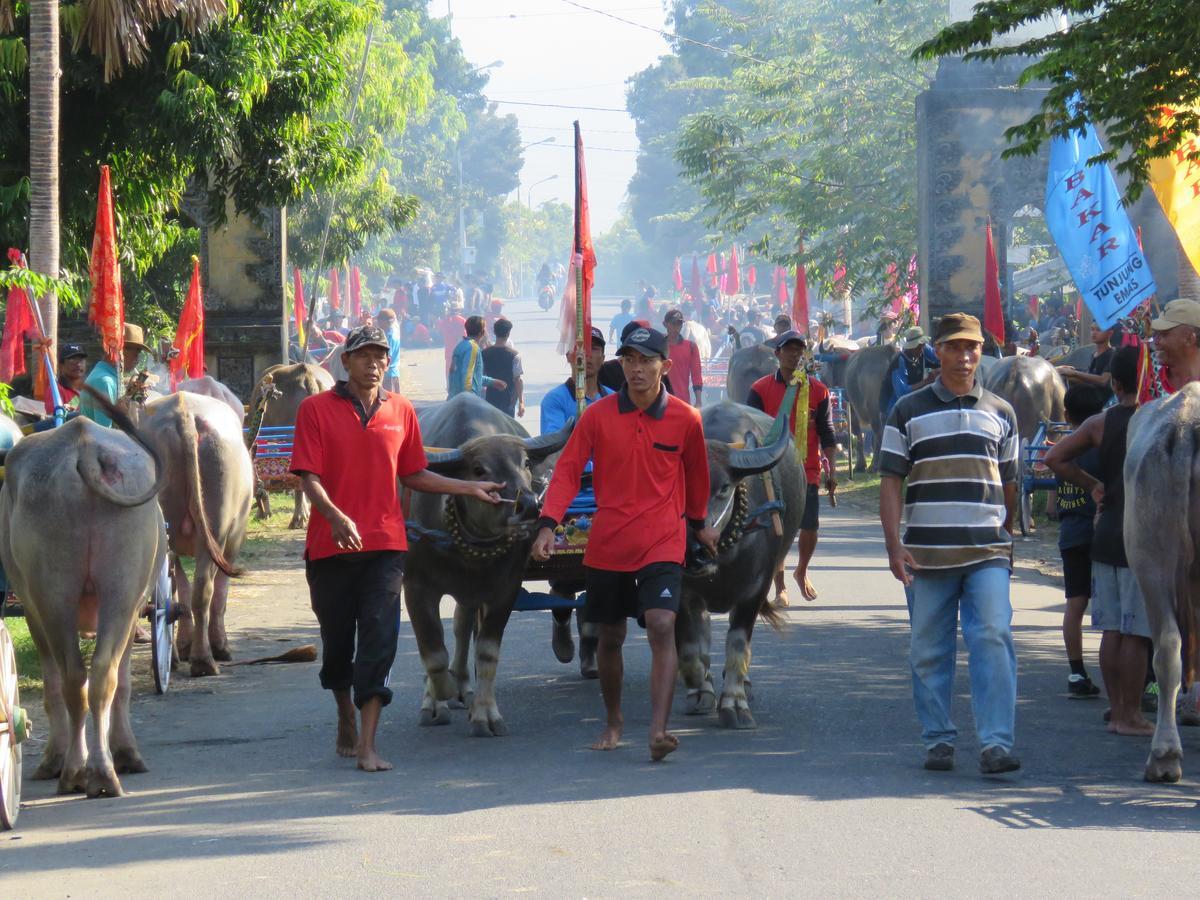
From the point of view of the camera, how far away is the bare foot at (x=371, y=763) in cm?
791

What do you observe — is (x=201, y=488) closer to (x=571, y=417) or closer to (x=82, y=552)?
(x=571, y=417)

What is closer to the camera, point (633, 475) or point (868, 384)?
point (633, 475)

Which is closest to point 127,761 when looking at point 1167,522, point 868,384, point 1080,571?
point 1167,522

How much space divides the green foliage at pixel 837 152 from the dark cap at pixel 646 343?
2357cm

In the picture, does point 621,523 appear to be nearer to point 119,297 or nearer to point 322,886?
point 322,886

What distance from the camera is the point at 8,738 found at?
6.80 metres

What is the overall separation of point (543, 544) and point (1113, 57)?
4643 mm

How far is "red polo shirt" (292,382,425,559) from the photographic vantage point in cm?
788

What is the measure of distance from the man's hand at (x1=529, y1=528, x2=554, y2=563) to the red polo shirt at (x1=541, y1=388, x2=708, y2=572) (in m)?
0.16

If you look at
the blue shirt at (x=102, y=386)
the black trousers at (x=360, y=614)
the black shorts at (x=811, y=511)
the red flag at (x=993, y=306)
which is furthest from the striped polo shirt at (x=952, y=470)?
the red flag at (x=993, y=306)

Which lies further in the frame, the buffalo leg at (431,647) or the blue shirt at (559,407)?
the blue shirt at (559,407)

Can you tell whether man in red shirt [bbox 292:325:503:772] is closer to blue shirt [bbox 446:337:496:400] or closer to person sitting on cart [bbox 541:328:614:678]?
person sitting on cart [bbox 541:328:614:678]

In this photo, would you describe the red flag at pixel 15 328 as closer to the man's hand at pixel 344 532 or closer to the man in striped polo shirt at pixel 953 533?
the man's hand at pixel 344 532

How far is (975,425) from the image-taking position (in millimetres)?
7852
